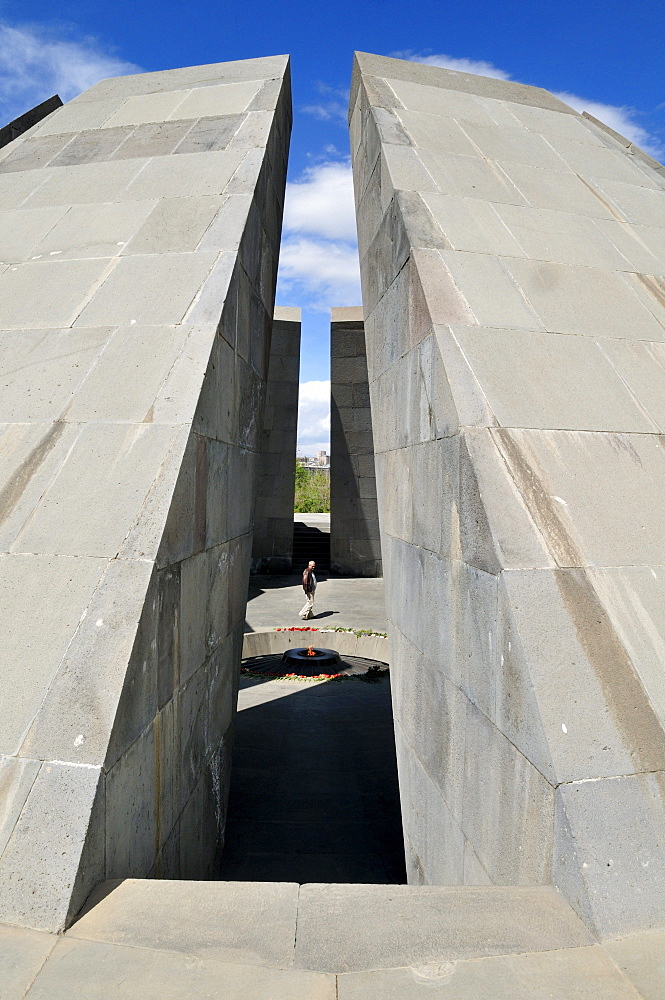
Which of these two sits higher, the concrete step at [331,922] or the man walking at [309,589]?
the man walking at [309,589]

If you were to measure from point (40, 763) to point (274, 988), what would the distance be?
116 cm

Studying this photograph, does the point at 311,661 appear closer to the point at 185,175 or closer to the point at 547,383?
the point at 185,175

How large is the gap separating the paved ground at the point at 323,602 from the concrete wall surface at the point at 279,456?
936 millimetres

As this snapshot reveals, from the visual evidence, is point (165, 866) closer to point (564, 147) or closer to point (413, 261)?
point (413, 261)

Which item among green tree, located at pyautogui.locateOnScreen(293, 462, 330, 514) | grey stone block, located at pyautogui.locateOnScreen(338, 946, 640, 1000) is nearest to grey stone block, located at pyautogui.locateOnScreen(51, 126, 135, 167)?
grey stone block, located at pyautogui.locateOnScreen(338, 946, 640, 1000)

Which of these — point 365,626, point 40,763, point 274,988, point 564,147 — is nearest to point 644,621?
point 274,988

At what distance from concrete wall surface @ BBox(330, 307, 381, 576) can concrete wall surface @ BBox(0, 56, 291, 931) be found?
1257cm

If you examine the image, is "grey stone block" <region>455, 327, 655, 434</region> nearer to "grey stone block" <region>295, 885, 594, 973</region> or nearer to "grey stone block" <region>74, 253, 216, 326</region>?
"grey stone block" <region>74, 253, 216, 326</region>

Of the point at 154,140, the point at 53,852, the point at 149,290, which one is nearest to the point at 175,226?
the point at 149,290

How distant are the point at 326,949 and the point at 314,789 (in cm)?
490

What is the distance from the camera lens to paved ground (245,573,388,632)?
13.1m

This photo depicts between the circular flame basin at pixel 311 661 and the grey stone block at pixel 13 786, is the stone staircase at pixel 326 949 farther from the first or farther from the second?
the circular flame basin at pixel 311 661

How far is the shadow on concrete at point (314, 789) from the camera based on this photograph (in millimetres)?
5266

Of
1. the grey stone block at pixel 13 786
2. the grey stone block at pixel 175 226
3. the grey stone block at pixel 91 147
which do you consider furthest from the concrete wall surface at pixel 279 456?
the grey stone block at pixel 13 786
